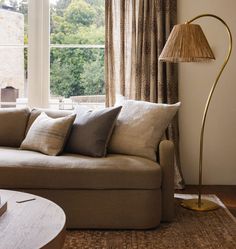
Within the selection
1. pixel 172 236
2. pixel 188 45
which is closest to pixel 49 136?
pixel 172 236

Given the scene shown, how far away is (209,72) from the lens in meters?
4.20

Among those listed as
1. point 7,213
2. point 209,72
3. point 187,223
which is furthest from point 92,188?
point 209,72

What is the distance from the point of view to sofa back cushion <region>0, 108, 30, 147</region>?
11.5ft

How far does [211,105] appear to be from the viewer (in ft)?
13.9

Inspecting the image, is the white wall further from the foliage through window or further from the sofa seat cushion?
the sofa seat cushion

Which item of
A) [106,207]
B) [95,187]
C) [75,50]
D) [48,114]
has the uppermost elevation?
[75,50]

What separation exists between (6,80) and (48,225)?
2.94m

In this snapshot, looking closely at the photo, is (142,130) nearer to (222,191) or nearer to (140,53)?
(140,53)

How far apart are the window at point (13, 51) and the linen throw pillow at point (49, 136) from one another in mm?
1289

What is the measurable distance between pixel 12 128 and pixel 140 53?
1.48 meters

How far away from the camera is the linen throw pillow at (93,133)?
121 inches

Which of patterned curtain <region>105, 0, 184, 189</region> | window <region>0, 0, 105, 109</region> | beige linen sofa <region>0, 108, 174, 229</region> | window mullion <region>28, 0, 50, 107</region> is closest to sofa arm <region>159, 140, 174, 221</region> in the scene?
beige linen sofa <region>0, 108, 174, 229</region>

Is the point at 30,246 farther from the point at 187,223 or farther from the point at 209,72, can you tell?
the point at 209,72

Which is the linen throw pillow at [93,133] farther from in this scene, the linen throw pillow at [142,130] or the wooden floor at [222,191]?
the wooden floor at [222,191]
